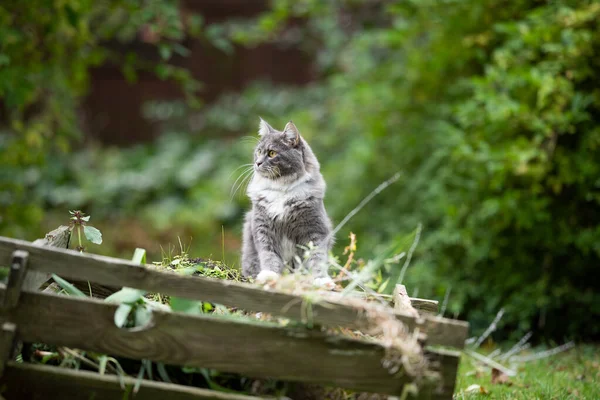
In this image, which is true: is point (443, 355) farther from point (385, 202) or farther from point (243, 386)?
point (385, 202)

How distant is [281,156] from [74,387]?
1.58 m

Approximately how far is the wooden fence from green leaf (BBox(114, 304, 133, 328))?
0.03 m

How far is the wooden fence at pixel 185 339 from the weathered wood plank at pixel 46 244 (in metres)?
0.11

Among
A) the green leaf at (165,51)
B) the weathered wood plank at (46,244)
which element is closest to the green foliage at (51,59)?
the green leaf at (165,51)

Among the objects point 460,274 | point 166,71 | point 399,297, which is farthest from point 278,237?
point 460,274

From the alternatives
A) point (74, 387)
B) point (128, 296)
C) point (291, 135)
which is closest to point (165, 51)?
point (291, 135)

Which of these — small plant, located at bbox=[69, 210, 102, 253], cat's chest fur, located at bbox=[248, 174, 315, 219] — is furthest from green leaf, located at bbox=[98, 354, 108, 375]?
cat's chest fur, located at bbox=[248, 174, 315, 219]

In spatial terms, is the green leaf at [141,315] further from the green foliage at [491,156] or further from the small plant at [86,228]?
the green foliage at [491,156]

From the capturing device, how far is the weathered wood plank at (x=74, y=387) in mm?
2150

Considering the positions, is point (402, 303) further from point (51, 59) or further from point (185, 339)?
point (51, 59)

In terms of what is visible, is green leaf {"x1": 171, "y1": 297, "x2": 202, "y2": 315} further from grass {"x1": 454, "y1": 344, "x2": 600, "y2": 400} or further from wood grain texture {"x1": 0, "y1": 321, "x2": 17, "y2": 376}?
grass {"x1": 454, "y1": 344, "x2": 600, "y2": 400}

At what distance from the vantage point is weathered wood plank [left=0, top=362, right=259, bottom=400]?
215 cm

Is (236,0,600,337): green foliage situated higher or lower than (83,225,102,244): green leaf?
higher

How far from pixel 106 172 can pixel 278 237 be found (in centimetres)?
723
